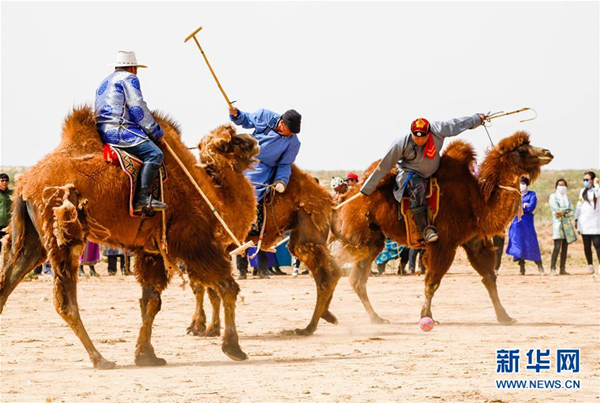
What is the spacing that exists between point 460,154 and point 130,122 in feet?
15.8

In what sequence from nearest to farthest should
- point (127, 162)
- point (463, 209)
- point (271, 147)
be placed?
1. point (127, 162)
2. point (271, 147)
3. point (463, 209)

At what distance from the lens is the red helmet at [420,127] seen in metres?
11.5

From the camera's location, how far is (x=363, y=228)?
12.4 m

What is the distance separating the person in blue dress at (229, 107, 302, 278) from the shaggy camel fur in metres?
0.14

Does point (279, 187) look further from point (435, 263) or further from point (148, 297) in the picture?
point (148, 297)

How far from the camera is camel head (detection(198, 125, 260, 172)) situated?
9.50 metres

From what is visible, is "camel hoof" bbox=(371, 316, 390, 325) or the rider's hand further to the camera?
"camel hoof" bbox=(371, 316, 390, 325)

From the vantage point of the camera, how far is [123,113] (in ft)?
29.1

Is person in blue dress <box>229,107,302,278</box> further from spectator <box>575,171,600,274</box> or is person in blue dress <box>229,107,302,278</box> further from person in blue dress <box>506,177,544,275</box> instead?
spectator <box>575,171,600,274</box>

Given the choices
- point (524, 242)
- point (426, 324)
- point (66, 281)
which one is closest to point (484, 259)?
point (426, 324)

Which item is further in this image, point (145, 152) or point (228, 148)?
point (228, 148)

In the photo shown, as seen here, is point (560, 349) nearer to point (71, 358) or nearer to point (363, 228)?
point (363, 228)

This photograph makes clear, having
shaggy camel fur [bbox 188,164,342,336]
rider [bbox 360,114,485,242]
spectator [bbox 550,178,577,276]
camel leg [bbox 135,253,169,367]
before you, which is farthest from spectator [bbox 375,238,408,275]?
camel leg [bbox 135,253,169,367]

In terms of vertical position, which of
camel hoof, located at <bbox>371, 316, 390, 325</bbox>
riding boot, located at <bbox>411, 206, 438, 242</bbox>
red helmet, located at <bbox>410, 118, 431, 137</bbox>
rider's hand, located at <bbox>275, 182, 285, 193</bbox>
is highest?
red helmet, located at <bbox>410, 118, 431, 137</bbox>
